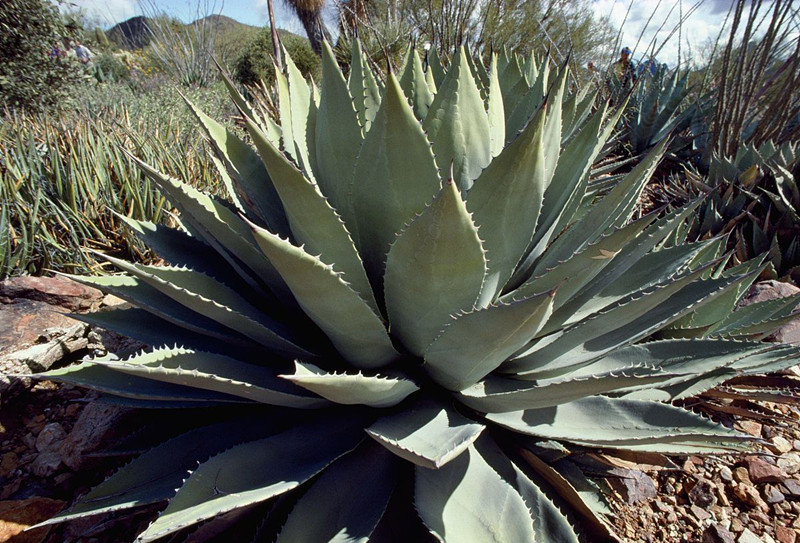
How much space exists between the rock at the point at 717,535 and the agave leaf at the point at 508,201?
0.96 m

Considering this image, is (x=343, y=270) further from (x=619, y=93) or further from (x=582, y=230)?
(x=619, y=93)

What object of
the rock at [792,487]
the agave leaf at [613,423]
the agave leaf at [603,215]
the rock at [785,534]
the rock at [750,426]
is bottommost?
the rock at [785,534]

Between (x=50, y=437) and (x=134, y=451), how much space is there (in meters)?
0.66

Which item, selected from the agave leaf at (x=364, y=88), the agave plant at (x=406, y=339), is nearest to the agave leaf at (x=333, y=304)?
the agave plant at (x=406, y=339)

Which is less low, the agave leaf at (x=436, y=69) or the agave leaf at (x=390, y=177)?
the agave leaf at (x=436, y=69)

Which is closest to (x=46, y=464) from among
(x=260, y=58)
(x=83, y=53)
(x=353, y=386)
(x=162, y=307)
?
(x=162, y=307)

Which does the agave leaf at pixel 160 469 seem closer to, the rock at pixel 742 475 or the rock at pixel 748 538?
the rock at pixel 748 538

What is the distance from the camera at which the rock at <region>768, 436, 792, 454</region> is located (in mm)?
1706

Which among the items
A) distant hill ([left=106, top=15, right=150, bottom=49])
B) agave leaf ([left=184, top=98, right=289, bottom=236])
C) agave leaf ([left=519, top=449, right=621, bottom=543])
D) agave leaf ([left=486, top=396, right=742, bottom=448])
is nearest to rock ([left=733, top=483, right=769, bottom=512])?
agave leaf ([left=519, top=449, right=621, bottom=543])

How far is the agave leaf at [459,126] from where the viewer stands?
1.23 metres

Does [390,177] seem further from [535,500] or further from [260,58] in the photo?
[260,58]

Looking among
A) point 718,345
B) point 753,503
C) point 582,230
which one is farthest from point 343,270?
point 753,503

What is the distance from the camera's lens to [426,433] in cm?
104

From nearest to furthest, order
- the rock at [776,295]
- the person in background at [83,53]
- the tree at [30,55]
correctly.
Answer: the rock at [776,295]
the tree at [30,55]
the person in background at [83,53]
